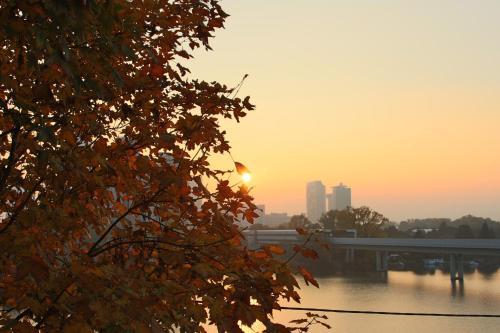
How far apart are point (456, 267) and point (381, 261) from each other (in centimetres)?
1384

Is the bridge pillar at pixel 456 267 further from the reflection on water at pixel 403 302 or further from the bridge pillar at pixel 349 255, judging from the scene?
the bridge pillar at pixel 349 255

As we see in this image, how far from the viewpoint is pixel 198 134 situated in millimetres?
4191

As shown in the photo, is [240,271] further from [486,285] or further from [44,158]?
[486,285]

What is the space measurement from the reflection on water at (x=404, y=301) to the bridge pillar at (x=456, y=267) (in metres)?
0.87

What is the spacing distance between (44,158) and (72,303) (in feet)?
2.39

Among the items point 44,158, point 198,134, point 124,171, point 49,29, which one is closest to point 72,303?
point 44,158

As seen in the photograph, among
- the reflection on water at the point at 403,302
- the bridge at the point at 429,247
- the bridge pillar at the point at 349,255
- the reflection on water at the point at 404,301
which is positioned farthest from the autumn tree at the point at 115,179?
the bridge pillar at the point at 349,255

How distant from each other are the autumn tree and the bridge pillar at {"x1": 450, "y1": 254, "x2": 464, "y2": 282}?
57.6 m

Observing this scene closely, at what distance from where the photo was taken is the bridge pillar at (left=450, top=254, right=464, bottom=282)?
58.3 meters

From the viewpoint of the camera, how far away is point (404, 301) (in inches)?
1578

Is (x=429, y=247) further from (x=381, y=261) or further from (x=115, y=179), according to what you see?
(x=115, y=179)

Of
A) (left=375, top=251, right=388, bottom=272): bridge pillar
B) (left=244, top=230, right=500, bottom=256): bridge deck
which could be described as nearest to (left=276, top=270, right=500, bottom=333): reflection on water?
(left=244, top=230, right=500, bottom=256): bridge deck

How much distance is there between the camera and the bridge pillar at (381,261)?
72.0 meters

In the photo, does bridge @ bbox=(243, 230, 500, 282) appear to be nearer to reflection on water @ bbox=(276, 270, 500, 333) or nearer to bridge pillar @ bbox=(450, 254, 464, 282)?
bridge pillar @ bbox=(450, 254, 464, 282)
